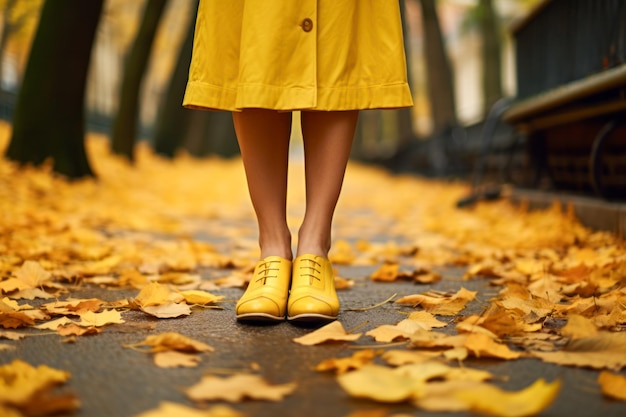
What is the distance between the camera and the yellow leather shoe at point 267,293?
226 cm

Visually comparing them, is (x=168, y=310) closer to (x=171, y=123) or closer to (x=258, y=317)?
(x=258, y=317)

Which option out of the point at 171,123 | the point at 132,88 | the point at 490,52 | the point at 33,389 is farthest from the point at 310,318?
the point at 171,123

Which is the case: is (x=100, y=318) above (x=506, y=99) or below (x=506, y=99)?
below

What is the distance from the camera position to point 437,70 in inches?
584

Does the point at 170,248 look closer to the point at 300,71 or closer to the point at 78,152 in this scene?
the point at 300,71

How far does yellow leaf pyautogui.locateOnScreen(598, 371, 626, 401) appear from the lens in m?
1.53

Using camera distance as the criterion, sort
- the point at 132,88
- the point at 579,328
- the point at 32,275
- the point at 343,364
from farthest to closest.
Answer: the point at 132,88, the point at 32,275, the point at 579,328, the point at 343,364

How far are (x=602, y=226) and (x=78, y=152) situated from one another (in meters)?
5.36

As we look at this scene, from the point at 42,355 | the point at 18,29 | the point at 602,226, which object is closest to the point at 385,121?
the point at 18,29

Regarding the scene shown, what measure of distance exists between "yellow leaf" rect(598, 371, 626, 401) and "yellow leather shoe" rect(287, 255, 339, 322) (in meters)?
0.89

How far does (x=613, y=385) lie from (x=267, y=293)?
109cm

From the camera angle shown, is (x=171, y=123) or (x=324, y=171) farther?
(x=171, y=123)

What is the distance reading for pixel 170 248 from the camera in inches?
164

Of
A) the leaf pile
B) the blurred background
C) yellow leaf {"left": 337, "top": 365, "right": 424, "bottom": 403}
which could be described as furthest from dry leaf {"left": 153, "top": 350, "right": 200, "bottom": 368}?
the blurred background
